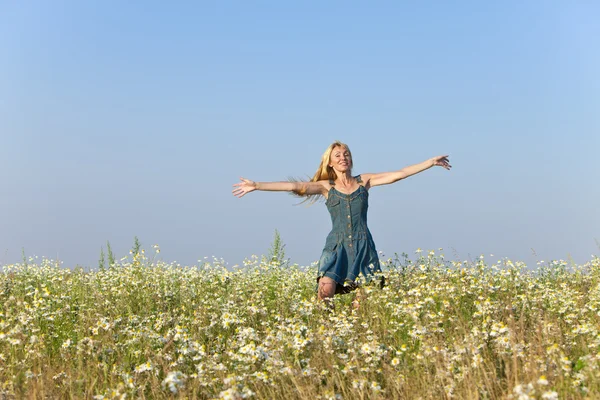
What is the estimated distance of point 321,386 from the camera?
5.07m

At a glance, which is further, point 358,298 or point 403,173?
point 403,173

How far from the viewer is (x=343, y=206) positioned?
10.1 meters

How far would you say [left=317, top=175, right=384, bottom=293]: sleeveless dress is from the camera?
31.6 ft

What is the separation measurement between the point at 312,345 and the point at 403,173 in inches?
195

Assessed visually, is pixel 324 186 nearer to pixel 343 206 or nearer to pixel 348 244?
pixel 343 206

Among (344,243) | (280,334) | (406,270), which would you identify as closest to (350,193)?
(344,243)

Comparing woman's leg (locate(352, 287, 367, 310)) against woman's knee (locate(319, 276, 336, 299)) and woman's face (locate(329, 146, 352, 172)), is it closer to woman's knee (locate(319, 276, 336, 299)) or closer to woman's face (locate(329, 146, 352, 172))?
woman's knee (locate(319, 276, 336, 299))

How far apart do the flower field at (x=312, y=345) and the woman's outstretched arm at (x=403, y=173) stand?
140 centimetres

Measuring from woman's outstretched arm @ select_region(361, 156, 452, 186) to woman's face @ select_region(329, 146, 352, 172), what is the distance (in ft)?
1.23

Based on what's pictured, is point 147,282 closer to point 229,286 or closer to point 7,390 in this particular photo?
point 229,286

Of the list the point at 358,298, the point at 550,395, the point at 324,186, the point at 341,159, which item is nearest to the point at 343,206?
the point at 324,186

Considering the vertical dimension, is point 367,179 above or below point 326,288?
above

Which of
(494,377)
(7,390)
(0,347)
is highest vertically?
(0,347)

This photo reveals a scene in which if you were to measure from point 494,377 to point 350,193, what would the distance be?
17.7 ft
